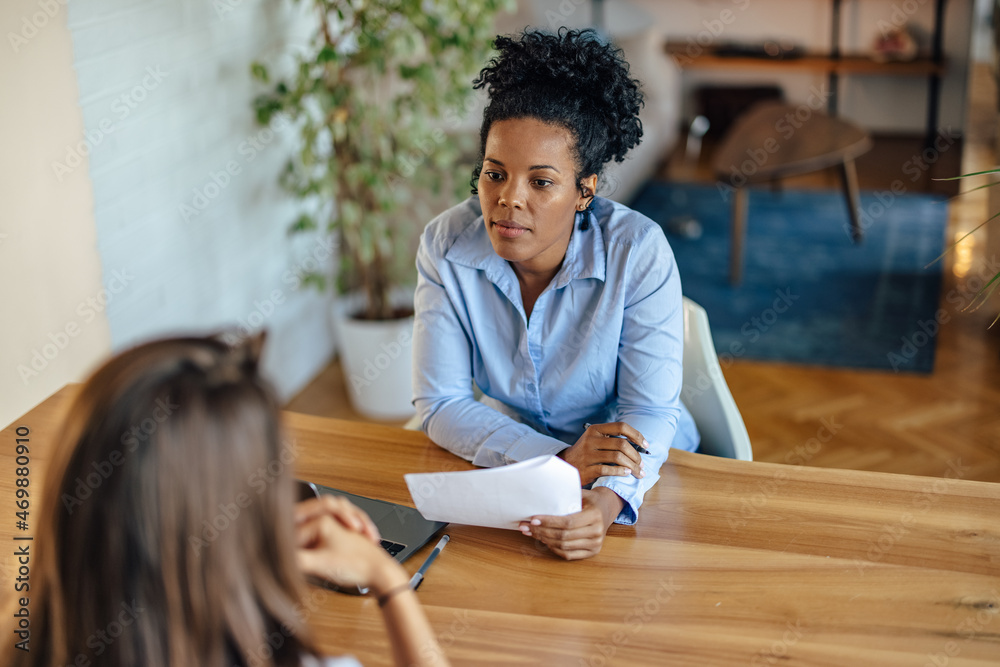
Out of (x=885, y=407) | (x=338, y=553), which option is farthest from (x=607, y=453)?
(x=885, y=407)

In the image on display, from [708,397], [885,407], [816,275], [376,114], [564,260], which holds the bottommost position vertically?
[885,407]

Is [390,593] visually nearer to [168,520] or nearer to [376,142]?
[168,520]

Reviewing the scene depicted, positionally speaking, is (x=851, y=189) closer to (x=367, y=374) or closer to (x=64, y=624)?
(x=367, y=374)

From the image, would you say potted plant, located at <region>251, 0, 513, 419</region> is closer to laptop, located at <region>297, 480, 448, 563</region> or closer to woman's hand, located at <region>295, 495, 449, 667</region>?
laptop, located at <region>297, 480, 448, 563</region>

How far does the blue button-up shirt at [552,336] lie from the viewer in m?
1.49

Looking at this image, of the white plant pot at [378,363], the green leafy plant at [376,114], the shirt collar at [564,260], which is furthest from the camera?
the white plant pot at [378,363]

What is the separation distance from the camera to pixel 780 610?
1.05 metres

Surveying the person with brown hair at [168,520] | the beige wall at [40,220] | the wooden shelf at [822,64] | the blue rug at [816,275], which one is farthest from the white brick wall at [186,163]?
the wooden shelf at [822,64]

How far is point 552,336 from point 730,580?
22.6 inches

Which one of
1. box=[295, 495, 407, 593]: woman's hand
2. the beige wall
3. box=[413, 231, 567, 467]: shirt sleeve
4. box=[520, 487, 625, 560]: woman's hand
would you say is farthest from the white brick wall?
box=[295, 495, 407, 593]: woman's hand

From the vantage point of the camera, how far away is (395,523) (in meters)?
1.22

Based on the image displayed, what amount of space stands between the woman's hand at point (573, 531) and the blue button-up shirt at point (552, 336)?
261 mm

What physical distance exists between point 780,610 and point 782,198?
4.34 meters

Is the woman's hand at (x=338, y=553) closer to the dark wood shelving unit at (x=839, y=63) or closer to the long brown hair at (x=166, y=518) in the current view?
the long brown hair at (x=166, y=518)
